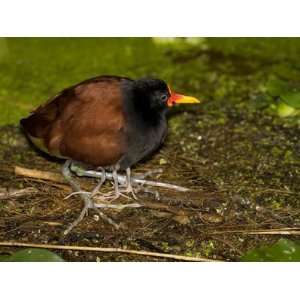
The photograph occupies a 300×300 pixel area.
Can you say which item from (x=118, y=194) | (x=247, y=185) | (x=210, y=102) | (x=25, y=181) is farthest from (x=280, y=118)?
(x=25, y=181)

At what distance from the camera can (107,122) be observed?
4.34 metres

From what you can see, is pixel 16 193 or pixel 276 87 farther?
pixel 276 87

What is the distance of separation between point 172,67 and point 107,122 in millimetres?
2581

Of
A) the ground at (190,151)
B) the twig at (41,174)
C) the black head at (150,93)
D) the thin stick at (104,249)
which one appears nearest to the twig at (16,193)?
the ground at (190,151)

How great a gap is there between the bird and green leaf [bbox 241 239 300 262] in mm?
934

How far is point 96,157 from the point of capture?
4.38m

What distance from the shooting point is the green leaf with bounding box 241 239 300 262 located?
13.4 feet

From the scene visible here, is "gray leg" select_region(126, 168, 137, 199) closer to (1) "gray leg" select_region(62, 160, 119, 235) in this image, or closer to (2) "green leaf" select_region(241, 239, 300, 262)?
(1) "gray leg" select_region(62, 160, 119, 235)

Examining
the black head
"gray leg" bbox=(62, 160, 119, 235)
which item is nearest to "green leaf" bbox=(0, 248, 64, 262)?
"gray leg" bbox=(62, 160, 119, 235)

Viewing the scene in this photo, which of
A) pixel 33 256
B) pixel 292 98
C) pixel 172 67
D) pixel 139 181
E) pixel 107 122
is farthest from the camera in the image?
pixel 172 67

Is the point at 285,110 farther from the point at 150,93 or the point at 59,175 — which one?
the point at 59,175

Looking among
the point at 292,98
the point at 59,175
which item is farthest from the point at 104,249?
the point at 292,98

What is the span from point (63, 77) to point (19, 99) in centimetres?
59

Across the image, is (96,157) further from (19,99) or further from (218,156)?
(19,99)
